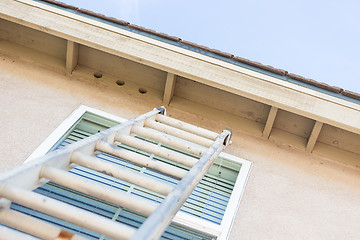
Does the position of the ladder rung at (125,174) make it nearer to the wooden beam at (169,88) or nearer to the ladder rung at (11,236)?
the ladder rung at (11,236)

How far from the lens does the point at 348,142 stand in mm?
4477

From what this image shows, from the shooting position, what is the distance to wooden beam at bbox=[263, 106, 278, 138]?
4.44 metres

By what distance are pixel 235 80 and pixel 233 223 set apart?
1717mm

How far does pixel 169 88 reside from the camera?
4699 mm

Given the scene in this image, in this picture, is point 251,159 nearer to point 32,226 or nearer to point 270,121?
point 270,121

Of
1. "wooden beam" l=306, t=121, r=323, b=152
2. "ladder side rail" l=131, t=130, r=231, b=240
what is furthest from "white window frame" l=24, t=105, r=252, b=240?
"ladder side rail" l=131, t=130, r=231, b=240

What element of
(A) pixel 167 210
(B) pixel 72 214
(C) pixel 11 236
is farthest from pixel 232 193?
(C) pixel 11 236

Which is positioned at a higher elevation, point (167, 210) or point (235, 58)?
point (235, 58)

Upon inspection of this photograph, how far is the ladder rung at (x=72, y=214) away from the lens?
1.56 meters

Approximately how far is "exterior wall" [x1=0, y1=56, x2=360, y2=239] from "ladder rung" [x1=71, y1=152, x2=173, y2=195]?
1563 millimetres

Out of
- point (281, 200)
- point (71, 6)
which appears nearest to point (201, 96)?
point (281, 200)

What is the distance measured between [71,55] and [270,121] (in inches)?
109

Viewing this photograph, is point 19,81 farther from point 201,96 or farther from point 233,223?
point 233,223

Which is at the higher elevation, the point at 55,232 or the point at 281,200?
the point at 281,200
